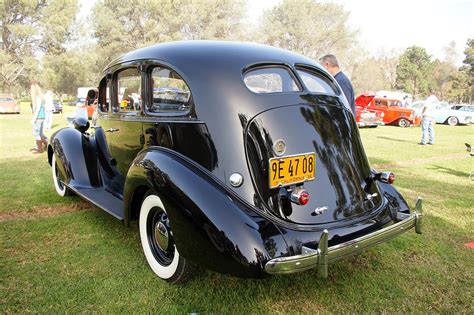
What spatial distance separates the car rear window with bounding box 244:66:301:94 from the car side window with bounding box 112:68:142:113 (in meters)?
1.19

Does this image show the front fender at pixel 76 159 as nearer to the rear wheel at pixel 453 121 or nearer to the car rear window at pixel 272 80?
the car rear window at pixel 272 80

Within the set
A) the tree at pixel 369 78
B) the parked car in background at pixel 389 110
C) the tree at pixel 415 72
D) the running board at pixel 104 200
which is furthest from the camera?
the tree at pixel 415 72

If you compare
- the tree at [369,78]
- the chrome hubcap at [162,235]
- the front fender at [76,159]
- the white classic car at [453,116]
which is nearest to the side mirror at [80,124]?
the front fender at [76,159]

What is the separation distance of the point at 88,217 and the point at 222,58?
2636 mm

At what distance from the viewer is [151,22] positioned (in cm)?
4016

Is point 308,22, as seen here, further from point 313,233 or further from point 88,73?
point 313,233

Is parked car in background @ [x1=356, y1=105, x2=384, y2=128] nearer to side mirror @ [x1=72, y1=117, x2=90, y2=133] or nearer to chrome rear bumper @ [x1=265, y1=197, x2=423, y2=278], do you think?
side mirror @ [x1=72, y1=117, x2=90, y2=133]

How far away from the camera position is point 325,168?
9.05ft

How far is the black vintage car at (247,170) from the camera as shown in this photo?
2.36 meters

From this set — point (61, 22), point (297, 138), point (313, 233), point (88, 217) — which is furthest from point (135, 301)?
point (61, 22)

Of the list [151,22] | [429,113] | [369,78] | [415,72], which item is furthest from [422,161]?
[415,72]

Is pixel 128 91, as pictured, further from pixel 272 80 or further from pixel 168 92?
pixel 272 80

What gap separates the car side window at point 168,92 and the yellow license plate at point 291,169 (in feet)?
2.88

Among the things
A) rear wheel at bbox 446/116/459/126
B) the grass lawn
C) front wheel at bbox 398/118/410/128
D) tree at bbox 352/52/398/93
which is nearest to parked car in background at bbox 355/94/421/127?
front wheel at bbox 398/118/410/128
